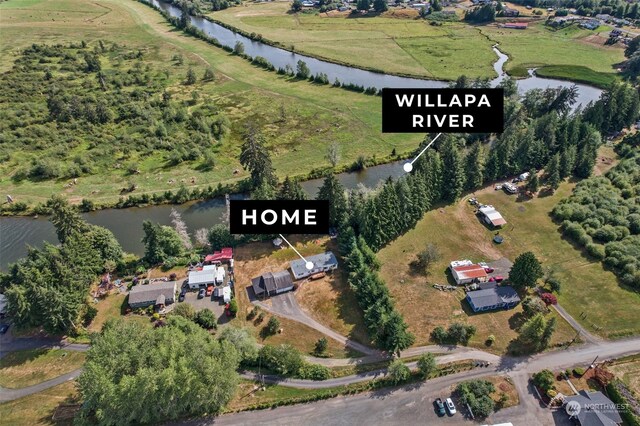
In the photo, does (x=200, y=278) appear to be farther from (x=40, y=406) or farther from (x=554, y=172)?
(x=554, y=172)

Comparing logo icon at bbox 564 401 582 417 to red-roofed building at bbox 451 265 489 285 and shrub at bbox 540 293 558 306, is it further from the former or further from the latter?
red-roofed building at bbox 451 265 489 285

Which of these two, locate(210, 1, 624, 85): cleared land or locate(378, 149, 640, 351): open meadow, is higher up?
locate(210, 1, 624, 85): cleared land

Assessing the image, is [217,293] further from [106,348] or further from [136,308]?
[106,348]

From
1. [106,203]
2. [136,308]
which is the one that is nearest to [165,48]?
[106,203]

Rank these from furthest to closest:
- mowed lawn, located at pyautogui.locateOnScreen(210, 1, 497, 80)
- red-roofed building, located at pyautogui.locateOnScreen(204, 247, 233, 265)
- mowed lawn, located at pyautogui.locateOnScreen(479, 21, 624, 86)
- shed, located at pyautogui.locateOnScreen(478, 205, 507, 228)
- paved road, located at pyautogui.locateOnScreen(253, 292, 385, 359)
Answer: mowed lawn, located at pyautogui.locateOnScreen(210, 1, 497, 80) < mowed lawn, located at pyautogui.locateOnScreen(479, 21, 624, 86) < shed, located at pyautogui.locateOnScreen(478, 205, 507, 228) < red-roofed building, located at pyautogui.locateOnScreen(204, 247, 233, 265) < paved road, located at pyautogui.locateOnScreen(253, 292, 385, 359)

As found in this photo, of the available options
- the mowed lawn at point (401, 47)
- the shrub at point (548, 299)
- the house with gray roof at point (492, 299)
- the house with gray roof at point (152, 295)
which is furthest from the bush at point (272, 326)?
the mowed lawn at point (401, 47)

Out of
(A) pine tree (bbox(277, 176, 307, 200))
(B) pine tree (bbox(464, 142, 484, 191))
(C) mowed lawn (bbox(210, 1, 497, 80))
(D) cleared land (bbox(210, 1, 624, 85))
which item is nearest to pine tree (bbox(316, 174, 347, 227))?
(A) pine tree (bbox(277, 176, 307, 200))
